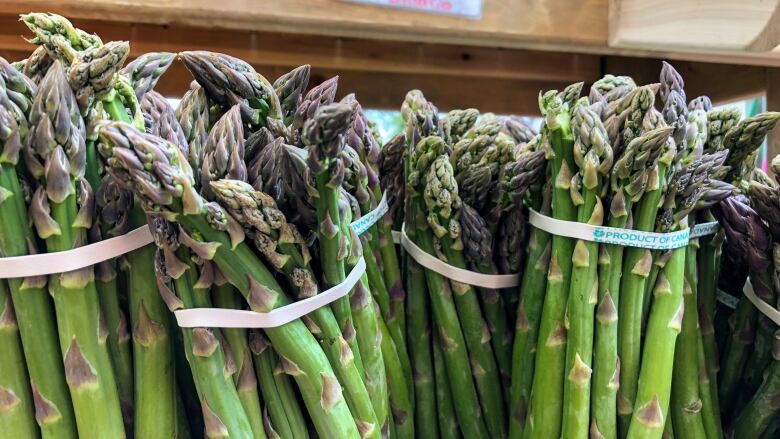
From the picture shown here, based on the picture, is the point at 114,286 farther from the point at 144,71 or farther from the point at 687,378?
the point at 687,378

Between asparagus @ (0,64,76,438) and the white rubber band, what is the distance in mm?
1205

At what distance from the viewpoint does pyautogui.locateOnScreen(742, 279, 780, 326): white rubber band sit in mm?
1120

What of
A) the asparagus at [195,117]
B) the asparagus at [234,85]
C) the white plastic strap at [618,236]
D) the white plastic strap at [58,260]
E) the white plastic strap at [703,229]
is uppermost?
the asparagus at [234,85]

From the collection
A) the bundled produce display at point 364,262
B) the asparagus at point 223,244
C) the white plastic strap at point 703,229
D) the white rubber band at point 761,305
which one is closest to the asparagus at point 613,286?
the bundled produce display at point 364,262

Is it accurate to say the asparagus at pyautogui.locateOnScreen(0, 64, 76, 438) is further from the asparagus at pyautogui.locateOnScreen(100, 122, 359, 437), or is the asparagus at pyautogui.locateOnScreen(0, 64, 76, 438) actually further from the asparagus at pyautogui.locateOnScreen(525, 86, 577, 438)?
the asparagus at pyautogui.locateOnScreen(525, 86, 577, 438)

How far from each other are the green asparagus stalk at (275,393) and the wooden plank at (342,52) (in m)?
1.26

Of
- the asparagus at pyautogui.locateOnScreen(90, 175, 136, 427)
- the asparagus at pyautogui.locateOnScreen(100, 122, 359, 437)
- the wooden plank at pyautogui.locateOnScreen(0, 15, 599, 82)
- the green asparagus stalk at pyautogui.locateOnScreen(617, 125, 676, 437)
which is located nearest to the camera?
the asparagus at pyautogui.locateOnScreen(100, 122, 359, 437)

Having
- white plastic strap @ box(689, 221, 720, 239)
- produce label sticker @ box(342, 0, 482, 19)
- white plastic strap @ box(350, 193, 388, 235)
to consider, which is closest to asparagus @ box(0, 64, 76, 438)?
white plastic strap @ box(350, 193, 388, 235)

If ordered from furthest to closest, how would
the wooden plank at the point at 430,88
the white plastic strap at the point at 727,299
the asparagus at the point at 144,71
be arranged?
the wooden plank at the point at 430,88, the white plastic strap at the point at 727,299, the asparagus at the point at 144,71

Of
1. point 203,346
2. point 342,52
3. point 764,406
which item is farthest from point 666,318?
point 342,52

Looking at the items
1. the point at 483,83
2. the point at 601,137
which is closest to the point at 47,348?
the point at 601,137

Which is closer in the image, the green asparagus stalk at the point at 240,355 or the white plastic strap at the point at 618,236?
the green asparagus stalk at the point at 240,355

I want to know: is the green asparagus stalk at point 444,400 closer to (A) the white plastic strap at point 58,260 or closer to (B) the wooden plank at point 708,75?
(A) the white plastic strap at point 58,260

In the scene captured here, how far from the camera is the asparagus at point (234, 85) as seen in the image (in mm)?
960
